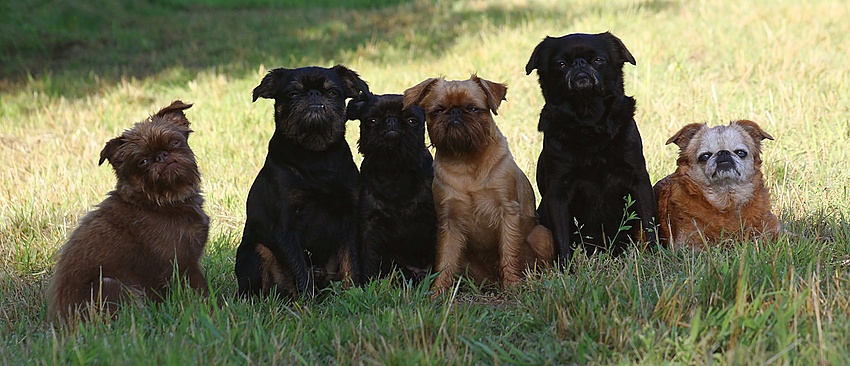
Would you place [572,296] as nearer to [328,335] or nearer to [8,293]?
[328,335]

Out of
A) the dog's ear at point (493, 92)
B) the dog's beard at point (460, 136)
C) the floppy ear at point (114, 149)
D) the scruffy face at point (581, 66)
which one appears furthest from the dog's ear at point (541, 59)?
the floppy ear at point (114, 149)

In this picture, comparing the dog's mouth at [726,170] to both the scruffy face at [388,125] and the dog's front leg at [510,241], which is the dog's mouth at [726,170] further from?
the scruffy face at [388,125]

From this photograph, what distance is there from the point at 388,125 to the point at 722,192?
2.36 m

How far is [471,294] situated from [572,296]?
1177 millimetres

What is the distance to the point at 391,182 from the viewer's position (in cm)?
471

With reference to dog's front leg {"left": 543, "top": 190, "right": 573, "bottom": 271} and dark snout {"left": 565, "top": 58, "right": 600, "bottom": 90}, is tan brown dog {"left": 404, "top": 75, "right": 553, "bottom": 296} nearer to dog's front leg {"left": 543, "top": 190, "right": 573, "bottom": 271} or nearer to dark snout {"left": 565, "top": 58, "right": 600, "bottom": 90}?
dog's front leg {"left": 543, "top": 190, "right": 573, "bottom": 271}

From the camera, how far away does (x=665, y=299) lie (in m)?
3.44

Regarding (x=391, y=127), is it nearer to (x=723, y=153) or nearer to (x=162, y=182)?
(x=162, y=182)

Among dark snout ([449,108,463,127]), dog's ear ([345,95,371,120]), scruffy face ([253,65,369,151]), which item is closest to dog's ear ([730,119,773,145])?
dark snout ([449,108,463,127])

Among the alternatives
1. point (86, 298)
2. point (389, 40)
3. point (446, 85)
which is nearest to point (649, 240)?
point (446, 85)

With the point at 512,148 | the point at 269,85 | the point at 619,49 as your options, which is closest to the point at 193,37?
the point at 512,148

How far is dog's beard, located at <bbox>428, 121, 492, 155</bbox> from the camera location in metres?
4.61

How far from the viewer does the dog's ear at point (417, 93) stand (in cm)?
471

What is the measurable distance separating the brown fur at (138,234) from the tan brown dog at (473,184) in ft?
5.14
